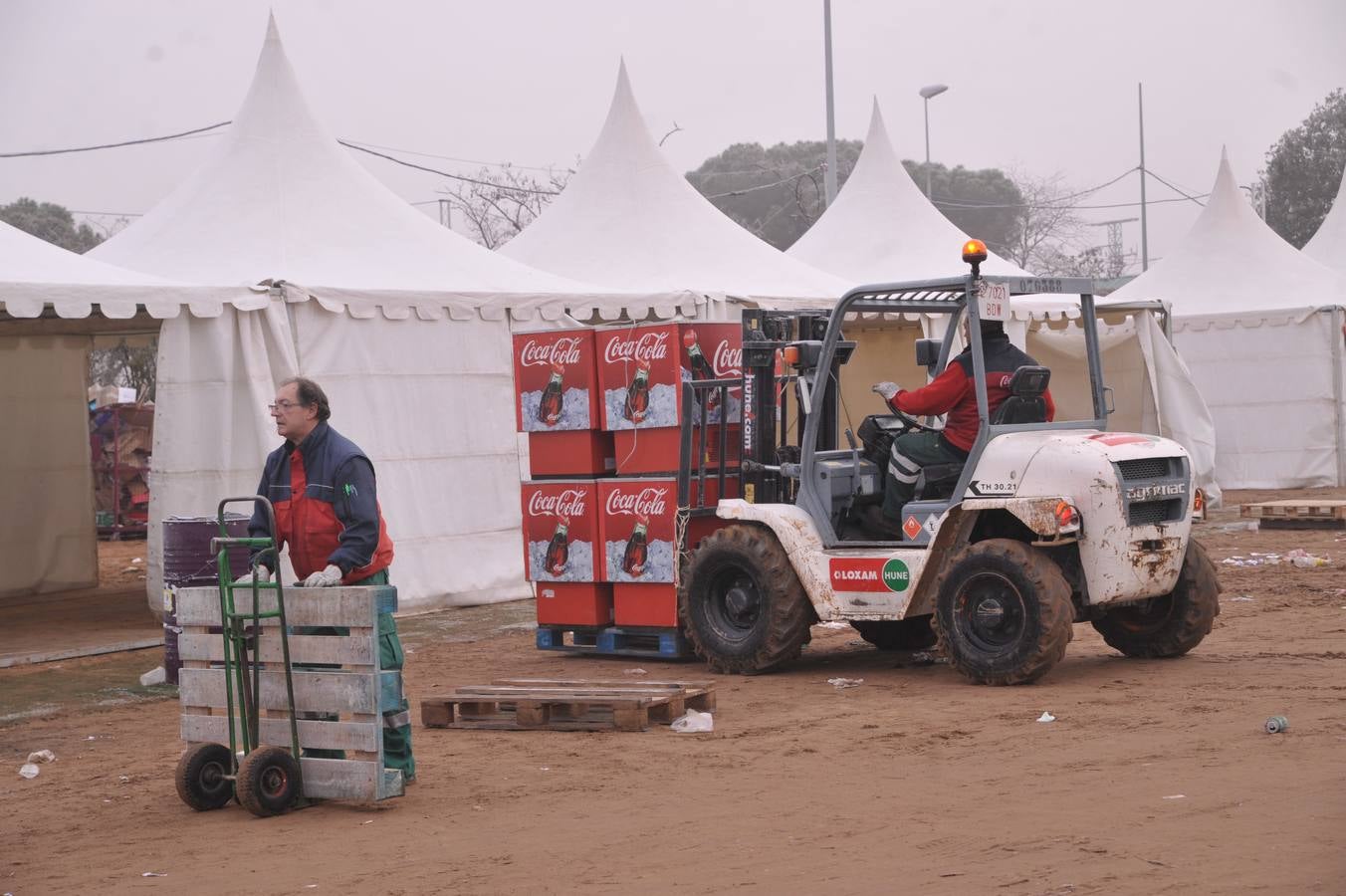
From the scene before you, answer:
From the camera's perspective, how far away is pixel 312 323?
45.1 ft

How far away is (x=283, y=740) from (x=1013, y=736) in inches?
133

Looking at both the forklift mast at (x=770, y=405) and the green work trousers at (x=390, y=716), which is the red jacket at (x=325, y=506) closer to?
the green work trousers at (x=390, y=716)

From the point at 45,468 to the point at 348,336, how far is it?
192 inches

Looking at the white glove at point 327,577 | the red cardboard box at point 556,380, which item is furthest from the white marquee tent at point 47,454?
the white glove at point 327,577

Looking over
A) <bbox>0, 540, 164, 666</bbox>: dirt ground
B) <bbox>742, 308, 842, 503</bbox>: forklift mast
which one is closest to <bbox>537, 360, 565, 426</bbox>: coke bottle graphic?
<bbox>742, 308, 842, 503</bbox>: forklift mast

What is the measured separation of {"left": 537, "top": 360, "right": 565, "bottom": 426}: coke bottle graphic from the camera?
11758 mm

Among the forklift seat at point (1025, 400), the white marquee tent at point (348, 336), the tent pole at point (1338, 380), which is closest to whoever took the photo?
the forklift seat at point (1025, 400)

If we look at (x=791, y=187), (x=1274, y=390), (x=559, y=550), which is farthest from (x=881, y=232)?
(x=791, y=187)

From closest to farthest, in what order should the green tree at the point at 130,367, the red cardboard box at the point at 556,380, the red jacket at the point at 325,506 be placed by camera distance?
the red jacket at the point at 325,506 < the red cardboard box at the point at 556,380 < the green tree at the point at 130,367

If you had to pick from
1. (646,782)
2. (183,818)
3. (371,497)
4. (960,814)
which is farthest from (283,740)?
(960,814)

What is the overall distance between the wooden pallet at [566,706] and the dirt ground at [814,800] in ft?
0.40

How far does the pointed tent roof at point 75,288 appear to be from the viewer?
39.0 ft

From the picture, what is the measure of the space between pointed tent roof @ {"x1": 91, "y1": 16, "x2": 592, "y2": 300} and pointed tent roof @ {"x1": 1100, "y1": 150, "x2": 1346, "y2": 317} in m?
13.0

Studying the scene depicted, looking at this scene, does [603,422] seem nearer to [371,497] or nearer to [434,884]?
[371,497]
